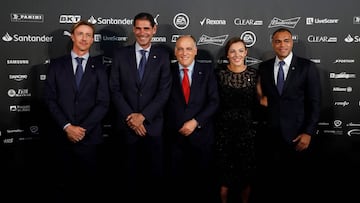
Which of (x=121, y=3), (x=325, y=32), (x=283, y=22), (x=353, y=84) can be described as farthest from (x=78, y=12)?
(x=353, y=84)

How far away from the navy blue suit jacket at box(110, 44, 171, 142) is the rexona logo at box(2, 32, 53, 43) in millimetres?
1031

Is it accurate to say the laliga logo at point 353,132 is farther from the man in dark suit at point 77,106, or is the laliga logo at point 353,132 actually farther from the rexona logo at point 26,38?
the rexona logo at point 26,38

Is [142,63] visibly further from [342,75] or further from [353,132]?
[353,132]

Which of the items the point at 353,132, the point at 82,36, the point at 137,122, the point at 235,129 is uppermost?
the point at 82,36

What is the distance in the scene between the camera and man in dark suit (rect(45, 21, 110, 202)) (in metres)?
3.35

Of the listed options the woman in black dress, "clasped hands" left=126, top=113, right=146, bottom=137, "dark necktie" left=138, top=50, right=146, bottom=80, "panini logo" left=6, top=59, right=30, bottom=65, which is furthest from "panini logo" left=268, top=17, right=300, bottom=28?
"panini logo" left=6, top=59, right=30, bottom=65

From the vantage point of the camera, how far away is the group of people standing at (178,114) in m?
3.39

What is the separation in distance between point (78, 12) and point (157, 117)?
1518mm

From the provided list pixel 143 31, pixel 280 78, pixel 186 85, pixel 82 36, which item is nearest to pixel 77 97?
pixel 82 36

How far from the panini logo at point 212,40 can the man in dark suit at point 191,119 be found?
79cm

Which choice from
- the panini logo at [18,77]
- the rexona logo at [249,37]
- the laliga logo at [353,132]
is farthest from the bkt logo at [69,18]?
the laliga logo at [353,132]

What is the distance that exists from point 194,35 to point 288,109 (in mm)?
1360

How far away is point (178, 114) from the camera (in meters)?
3.53

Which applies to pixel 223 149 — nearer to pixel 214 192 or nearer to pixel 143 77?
pixel 214 192
